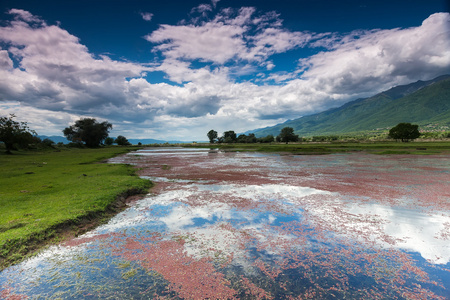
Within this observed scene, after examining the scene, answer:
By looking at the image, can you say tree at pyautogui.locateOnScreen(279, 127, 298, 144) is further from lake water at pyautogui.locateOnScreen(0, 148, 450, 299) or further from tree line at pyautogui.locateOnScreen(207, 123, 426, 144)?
lake water at pyautogui.locateOnScreen(0, 148, 450, 299)

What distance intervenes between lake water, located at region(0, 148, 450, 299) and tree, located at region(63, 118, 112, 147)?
121 m

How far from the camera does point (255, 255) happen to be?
830cm

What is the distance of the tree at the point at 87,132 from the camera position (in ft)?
372

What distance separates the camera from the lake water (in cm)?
633

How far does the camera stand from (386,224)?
36.0 ft

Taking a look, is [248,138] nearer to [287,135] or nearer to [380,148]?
[287,135]

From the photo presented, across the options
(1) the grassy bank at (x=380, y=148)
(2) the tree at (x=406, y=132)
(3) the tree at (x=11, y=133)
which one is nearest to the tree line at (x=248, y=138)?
(1) the grassy bank at (x=380, y=148)

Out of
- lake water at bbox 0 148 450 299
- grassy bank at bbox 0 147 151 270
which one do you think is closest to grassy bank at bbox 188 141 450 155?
lake water at bbox 0 148 450 299

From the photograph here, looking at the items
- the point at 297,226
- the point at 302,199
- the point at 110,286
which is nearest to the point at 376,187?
the point at 302,199

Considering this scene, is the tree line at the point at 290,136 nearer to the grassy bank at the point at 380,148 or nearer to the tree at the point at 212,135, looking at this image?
the tree at the point at 212,135

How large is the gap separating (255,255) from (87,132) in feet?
429

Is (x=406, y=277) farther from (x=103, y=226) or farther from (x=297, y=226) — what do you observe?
(x=103, y=226)

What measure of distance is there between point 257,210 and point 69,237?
10.3m

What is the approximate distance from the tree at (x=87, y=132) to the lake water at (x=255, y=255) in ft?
397
